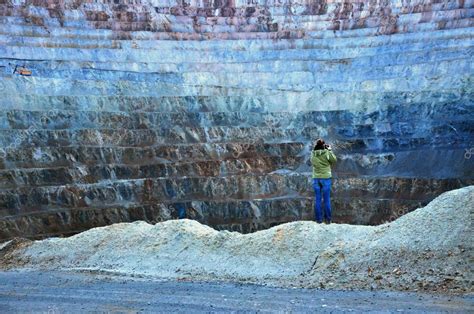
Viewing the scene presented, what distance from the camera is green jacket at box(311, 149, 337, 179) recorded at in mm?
10203

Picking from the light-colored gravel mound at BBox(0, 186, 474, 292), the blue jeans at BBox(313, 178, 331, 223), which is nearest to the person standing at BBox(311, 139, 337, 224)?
the blue jeans at BBox(313, 178, 331, 223)

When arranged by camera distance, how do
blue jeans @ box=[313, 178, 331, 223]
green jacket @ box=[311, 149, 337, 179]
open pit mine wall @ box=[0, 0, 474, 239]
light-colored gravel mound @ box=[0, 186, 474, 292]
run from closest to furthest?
1. light-colored gravel mound @ box=[0, 186, 474, 292]
2. green jacket @ box=[311, 149, 337, 179]
3. blue jeans @ box=[313, 178, 331, 223]
4. open pit mine wall @ box=[0, 0, 474, 239]

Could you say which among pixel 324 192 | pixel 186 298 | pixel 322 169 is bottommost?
pixel 186 298

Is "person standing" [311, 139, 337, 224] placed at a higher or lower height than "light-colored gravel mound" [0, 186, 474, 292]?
higher

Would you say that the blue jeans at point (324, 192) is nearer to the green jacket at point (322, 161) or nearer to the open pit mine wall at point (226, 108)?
the green jacket at point (322, 161)

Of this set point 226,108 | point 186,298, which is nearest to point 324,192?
point 186,298

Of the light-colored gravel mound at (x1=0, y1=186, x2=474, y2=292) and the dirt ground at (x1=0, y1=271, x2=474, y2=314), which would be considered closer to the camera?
the dirt ground at (x1=0, y1=271, x2=474, y2=314)

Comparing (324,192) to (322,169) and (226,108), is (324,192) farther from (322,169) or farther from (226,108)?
(226,108)

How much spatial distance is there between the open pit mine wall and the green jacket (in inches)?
139

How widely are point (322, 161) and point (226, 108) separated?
8.12 meters

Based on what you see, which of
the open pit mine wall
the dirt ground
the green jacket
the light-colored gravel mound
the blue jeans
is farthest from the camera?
the open pit mine wall

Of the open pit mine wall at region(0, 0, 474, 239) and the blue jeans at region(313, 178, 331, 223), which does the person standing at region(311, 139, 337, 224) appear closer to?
the blue jeans at region(313, 178, 331, 223)

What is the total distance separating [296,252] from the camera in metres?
→ 8.84

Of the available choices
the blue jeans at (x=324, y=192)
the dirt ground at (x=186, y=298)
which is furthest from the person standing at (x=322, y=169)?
the dirt ground at (x=186, y=298)
